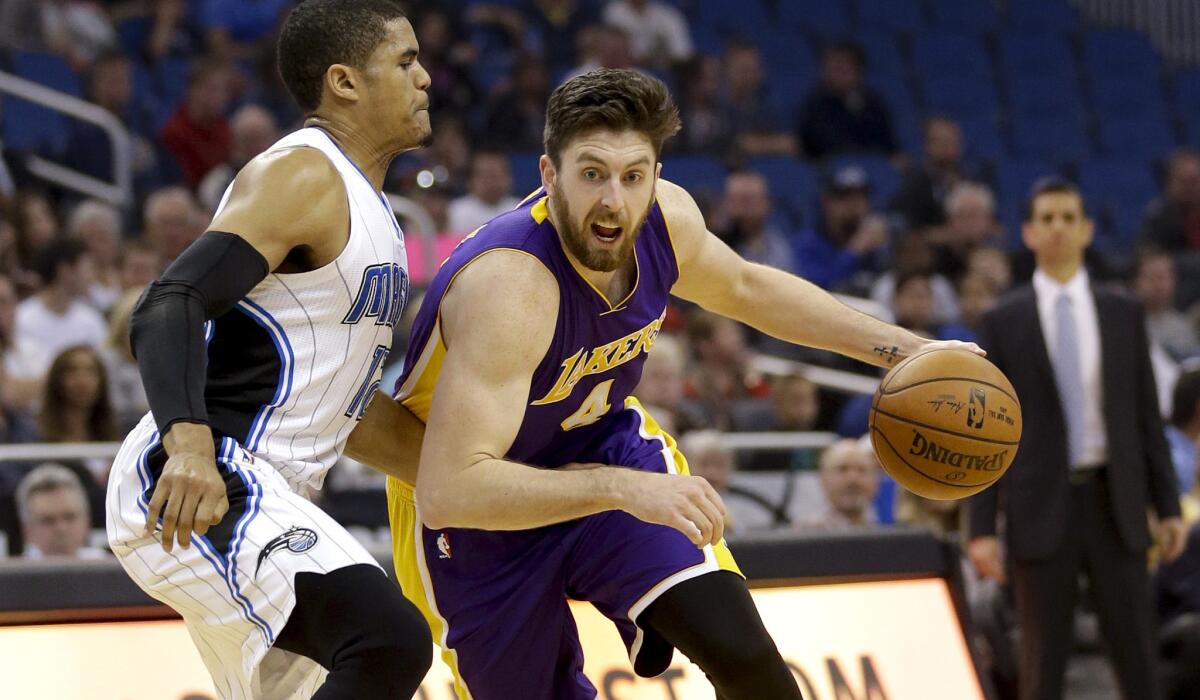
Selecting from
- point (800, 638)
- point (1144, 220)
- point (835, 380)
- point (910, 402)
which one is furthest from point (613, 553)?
point (1144, 220)

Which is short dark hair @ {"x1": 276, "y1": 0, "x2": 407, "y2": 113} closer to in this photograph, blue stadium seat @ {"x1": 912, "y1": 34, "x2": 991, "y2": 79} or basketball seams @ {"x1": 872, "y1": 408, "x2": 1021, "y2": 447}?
basketball seams @ {"x1": 872, "y1": 408, "x2": 1021, "y2": 447}

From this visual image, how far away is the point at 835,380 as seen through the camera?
744 centimetres

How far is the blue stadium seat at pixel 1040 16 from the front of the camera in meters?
12.5

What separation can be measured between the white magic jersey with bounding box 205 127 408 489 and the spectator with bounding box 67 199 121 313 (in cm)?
457

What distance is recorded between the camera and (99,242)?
7.45 m

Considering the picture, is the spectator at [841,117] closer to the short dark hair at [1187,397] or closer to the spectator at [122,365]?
the short dark hair at [1187,397]

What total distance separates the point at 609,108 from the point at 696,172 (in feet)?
22.4

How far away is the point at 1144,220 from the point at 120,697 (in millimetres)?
8064

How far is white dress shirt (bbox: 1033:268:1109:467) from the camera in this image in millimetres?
5055

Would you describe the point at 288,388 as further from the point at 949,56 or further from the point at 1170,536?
the point at 949,56

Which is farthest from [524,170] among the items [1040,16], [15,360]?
[1040,16]

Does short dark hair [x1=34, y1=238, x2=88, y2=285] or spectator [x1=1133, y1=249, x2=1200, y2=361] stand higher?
spectator [x1=1133, y1=249, x2=1200, y2=361]

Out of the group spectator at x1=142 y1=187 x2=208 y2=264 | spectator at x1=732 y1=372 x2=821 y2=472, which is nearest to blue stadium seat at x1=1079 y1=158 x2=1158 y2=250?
spectator at x1=732 y1=372 x2=821 y2=472

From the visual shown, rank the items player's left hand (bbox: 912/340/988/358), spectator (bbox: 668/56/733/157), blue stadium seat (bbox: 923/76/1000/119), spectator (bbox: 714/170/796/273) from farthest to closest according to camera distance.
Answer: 1. blue stadium seat (bbox: 923/76/1000/119)
2. spectator (bbox: 668/56/733/157)
3. spectator (bbox: 714/170/796/273)
4. player's left hand (bbox: 912/340/988/358)
